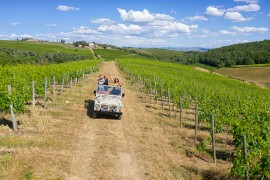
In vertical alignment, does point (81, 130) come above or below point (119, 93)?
below

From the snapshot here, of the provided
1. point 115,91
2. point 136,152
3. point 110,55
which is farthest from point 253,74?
point 136,152

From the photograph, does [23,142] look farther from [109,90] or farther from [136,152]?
[109,90]

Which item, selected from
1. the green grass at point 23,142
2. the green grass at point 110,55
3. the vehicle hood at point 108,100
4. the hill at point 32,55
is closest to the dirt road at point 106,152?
the vehicle hood at point 108,100

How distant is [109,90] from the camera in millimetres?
19594

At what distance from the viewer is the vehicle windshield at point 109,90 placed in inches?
766

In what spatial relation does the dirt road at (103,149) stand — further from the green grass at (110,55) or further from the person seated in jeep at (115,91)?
the green grass at (110,55)

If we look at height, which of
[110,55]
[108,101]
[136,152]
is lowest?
[136,152]

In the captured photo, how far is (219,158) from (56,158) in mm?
6804

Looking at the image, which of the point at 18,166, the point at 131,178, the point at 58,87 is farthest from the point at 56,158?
the point at 58,87

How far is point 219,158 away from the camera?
44.4ft

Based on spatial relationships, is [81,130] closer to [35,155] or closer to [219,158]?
[35,155]

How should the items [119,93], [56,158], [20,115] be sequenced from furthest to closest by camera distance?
1. [119,93]
2. [20,115]
3. [56,158]

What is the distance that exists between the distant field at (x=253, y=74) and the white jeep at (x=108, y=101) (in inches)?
2272

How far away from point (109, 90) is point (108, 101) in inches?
57.4
